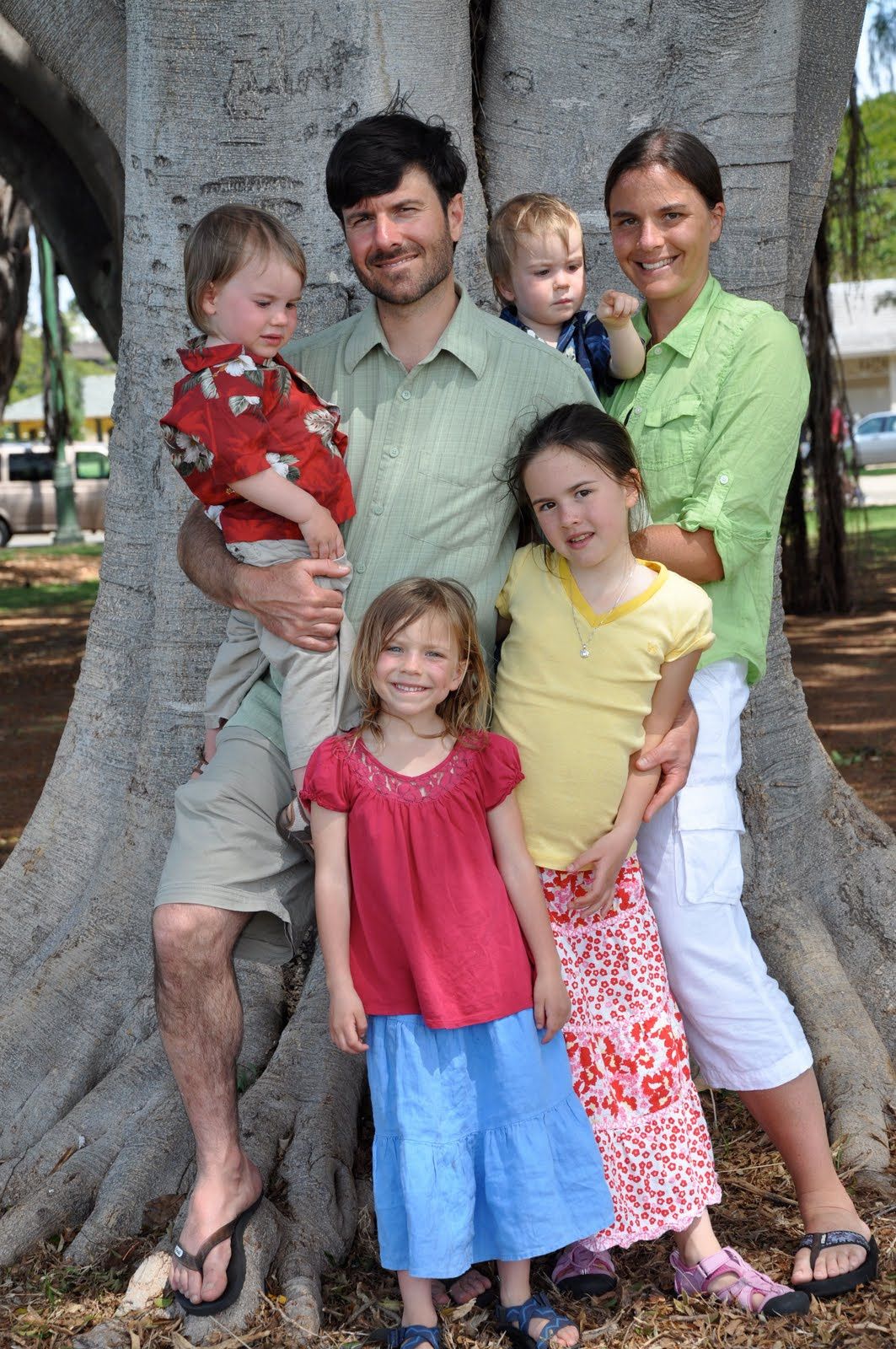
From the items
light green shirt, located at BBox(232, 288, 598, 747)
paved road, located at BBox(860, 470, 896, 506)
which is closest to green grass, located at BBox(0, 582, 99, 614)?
paved road, located at BBox(860, 470, 896, 506)

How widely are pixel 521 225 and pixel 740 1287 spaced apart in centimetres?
244

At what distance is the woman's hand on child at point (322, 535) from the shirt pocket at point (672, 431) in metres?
0.69

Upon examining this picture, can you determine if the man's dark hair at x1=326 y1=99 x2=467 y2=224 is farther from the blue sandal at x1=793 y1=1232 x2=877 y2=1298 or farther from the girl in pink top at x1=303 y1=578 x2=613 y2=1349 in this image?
the blue sandal at x1=793 y1=1232 x2=877 y2=1298

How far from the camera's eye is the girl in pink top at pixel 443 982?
112 inches

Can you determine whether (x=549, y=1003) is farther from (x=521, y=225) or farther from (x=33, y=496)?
(x=33, y=496)

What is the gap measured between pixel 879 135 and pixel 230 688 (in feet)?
83.8

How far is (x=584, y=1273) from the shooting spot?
3086 mm

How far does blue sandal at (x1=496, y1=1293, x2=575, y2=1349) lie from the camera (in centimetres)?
286

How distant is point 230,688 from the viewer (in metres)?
3.30

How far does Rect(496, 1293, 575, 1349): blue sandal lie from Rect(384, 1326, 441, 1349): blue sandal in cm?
14

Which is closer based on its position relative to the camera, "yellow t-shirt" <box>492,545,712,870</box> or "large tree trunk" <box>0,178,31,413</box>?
"yellow t-shirt" <box>492,545,712,870</box>

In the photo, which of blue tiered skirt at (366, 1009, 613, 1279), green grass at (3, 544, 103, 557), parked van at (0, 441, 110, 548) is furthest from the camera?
parked van at (0, 441, 110, 548)

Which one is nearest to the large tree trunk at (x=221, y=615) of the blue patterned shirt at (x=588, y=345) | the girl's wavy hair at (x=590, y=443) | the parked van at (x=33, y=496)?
the blue patterned shirt at (x=588, y=345)

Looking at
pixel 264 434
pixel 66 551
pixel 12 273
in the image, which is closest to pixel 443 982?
pixel 264 434
